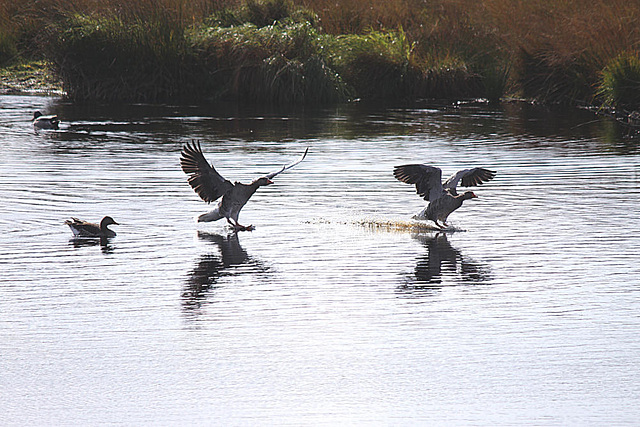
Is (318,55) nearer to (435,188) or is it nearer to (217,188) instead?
(435,188)

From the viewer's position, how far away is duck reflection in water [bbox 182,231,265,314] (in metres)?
6.96

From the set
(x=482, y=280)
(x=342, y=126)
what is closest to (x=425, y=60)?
(x=342, y=126)

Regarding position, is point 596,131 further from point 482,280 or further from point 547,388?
point 547,388

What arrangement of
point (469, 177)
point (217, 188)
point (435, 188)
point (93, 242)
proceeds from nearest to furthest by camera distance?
1. point (93, 242)
2. point (217, 188)
3. point (435, 188)
4. point (469, 177)

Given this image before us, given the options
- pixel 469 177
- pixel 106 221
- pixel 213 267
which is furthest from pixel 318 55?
pixel 213 267

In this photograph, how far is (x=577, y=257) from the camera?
8148 mm

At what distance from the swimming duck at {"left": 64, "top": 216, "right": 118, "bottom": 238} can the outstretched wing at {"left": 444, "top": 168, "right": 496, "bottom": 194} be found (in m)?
3.03

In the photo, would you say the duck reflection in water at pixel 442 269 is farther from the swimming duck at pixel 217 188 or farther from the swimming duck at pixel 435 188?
the swimming duck at pixel 217 188

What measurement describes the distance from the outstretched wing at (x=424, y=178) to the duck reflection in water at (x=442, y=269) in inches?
33.5

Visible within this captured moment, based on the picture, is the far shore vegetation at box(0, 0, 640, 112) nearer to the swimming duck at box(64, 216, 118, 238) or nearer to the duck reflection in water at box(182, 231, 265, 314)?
the duck reflection in water at box(182, 231, 265, 314)

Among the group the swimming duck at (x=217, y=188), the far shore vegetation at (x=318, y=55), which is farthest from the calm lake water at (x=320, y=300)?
the far shore vegetation at (x=318, y=55)

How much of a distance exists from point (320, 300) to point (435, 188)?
3.10 m

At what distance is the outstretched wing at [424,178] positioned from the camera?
9664 millimetres

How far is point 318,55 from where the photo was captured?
22.4 meters
